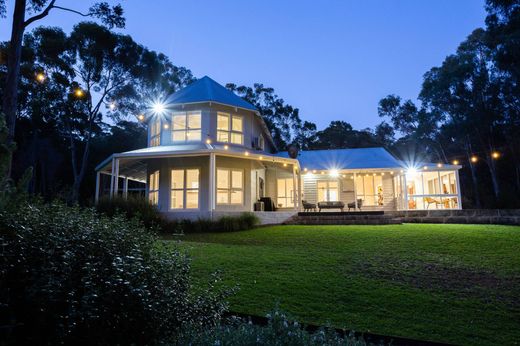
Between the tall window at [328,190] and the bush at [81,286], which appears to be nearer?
the bush at [81,286]

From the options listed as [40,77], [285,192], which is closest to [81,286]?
[285,192]

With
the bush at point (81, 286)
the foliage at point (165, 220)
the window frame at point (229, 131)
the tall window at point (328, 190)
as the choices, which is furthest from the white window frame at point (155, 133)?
the bush at point (81, 286)

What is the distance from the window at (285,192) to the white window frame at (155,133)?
7.52 metres

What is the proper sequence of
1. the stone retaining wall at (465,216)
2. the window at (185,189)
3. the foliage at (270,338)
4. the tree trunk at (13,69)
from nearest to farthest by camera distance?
the foliage at (270,338)
the tree trunk at (13,69)
the stone retaining wall at (465,216)
the window at (185,189)

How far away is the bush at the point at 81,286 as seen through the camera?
9.74ft

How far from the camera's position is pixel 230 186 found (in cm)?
1595

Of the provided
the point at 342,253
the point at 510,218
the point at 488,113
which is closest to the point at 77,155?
the point at 342,253

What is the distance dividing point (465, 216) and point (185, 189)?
479 inches

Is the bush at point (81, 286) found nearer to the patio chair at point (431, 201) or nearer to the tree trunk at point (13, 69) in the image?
the tree trunk at point (13, 69)

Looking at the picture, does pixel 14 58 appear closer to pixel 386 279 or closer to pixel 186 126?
pixel 186 126

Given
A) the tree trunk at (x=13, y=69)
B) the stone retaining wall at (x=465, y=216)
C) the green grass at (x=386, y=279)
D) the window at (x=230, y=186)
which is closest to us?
the green grass at (x=386, y=279)

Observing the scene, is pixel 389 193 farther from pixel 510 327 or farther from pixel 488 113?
pixel 510 327

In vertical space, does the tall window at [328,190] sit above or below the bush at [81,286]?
above

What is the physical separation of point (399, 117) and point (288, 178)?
26230mm
